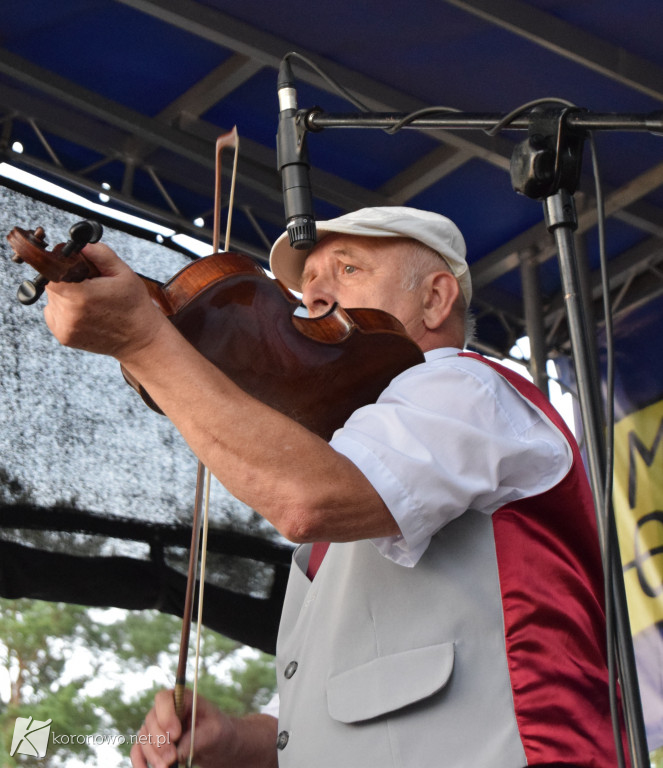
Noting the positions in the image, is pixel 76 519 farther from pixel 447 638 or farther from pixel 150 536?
pixel 447 638

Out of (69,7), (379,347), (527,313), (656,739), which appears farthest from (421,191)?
(379,347)

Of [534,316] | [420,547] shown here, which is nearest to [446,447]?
[420,547]

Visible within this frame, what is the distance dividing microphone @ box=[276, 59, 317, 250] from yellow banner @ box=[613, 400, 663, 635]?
11.3ft

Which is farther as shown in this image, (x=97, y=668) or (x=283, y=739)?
(x=97, y=668)

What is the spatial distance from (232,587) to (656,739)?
2.02 m

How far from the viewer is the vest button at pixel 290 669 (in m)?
1.72

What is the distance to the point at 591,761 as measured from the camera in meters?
1.45

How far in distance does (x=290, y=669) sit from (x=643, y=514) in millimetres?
3422

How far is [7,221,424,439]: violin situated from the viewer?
1.56 meters

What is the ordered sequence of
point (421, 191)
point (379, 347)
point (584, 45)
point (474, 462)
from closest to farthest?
point (474, 462) → point (379, 347) → point (584, 45) → point (421, 191)

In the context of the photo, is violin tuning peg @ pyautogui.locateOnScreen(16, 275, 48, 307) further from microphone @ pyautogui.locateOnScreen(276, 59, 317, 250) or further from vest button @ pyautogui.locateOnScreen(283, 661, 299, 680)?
vest button @ pyautogui.locateOnScreen(283, 661, 299, 680)

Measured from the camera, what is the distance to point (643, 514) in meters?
4.78

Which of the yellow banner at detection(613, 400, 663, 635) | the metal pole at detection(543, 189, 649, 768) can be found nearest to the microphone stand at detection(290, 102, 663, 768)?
the metal pole at detection(543, 189, 649, 768)

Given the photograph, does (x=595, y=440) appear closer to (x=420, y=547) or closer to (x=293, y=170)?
(x=420, y=547)
